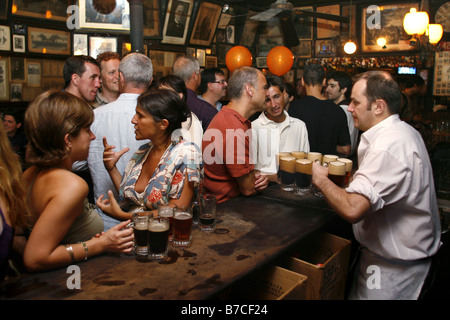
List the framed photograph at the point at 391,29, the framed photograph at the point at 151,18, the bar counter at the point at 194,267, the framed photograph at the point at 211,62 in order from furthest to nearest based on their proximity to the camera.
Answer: the framed photograph at the point at 391,29 < the framed photograph at the point at 211,62 < the framed photograph at the point at 151,18 < the bar counter at the point at 194,267

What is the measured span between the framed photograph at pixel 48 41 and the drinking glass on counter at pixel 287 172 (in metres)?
4.10

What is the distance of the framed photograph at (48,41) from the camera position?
16.7 ft

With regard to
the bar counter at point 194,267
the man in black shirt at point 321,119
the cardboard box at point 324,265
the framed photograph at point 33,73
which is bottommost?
the cardboard box at point 324,265

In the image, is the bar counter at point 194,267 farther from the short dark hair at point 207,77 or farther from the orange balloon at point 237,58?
the orange balloon at point 237,58

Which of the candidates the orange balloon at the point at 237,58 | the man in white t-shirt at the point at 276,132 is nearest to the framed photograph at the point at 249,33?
the orange balloon at the point at 237,58

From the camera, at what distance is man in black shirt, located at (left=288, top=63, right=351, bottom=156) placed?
12.8ft

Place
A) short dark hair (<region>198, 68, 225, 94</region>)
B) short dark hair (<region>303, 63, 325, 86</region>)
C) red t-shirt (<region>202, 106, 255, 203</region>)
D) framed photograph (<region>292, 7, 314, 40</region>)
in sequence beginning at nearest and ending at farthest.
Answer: red t-shirt (<region>202, 106, 255, 203</region>)
short dark hair (<region>303, 63, 325, 86</region>)
short dark hair (<region>198, 68, 225, 94</region>)
framed photograph (<region>292, 7, 314, 40</region>)

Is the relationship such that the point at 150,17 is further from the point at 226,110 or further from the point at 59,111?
the point at 59,111

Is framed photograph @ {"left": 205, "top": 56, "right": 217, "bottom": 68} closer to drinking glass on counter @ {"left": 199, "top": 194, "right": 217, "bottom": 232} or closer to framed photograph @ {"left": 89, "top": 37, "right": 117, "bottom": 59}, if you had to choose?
framed photograph @ {"left": 89, "top": 37, "right": 117, "bottom": 59}

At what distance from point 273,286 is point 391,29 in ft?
29.4

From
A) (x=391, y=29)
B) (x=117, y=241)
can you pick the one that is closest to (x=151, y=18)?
(x=117, y=241)

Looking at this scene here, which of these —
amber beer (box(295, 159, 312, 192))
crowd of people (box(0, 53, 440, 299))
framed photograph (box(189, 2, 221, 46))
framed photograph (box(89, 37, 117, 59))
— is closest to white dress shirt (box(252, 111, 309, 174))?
crowd of people (box(0, 53, 440, 299))

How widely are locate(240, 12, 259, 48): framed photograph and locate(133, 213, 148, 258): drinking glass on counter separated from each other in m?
8.87

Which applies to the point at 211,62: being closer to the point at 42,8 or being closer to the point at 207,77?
the point at 42,8
